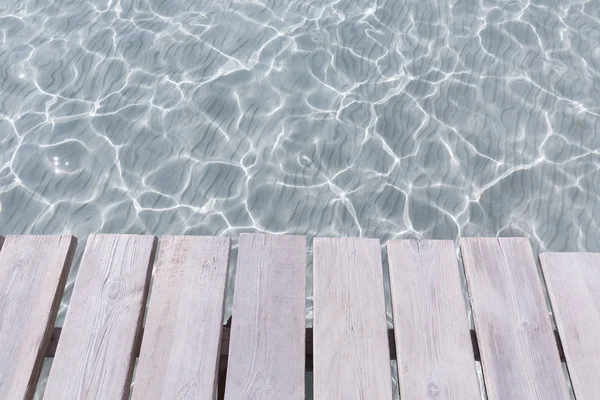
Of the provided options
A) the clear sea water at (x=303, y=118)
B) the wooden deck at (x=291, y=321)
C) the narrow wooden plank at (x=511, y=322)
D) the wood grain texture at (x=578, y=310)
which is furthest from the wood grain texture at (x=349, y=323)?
the clear sea water at (x=303, y=118)

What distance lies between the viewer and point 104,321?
178 centimetres

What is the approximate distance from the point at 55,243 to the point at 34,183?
1638 millimetres

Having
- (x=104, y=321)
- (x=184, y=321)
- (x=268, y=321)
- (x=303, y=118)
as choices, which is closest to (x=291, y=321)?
(x=268, y=321)

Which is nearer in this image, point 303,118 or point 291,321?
point 291,321

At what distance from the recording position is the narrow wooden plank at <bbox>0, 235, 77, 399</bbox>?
66.5 inches

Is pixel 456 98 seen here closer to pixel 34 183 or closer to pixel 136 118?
pixel 136 118

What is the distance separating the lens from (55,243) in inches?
76.9

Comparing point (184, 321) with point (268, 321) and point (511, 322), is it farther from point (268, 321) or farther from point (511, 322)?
point (511, 322)

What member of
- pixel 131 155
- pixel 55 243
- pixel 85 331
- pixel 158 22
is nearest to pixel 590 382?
pixel 85 331

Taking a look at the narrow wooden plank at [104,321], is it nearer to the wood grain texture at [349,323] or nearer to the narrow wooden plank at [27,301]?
the narrow wooden plank at [27,301]

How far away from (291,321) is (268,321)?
0.07 metres

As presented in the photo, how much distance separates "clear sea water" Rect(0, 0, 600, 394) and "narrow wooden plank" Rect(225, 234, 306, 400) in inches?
52.7

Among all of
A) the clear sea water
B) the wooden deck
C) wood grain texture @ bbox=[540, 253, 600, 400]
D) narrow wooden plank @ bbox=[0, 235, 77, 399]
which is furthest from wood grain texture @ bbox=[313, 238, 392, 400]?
the clear sea water

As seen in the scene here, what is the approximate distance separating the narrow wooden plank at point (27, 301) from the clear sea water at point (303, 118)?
1309mm
